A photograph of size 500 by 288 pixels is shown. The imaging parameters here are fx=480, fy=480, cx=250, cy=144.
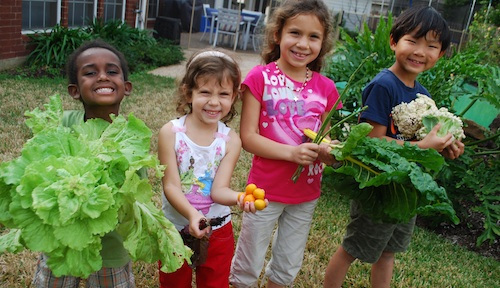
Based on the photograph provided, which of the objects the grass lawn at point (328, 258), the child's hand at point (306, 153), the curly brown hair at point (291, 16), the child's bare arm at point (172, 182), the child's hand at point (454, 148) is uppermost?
the curly brown hair at point (291, 16)

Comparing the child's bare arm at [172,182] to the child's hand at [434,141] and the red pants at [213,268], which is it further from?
the child's hand at [434,141]

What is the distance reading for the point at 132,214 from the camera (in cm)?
183

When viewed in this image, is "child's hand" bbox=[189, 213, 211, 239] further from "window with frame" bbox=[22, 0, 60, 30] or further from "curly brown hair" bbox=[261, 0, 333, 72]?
"window with frame" bbox=[22, 0, 60, 30]

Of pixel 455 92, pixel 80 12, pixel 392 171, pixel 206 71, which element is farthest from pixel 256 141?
pixel 80 12

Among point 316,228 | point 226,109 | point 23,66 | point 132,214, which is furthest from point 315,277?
point 23,66

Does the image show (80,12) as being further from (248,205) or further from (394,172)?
(394,172)

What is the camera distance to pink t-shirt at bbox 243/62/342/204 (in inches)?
103

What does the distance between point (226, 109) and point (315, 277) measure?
64.9 inches

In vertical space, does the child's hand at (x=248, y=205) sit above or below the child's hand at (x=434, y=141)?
below

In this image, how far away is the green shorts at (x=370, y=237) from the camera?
9.21 ft

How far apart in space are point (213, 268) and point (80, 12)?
32.0 ft

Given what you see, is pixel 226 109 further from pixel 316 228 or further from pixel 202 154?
pixel 316 228

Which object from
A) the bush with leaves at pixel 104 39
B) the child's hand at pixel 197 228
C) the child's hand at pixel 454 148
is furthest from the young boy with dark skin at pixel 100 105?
the bush with leaves at pixel 104 39

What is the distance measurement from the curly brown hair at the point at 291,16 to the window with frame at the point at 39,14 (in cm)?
767
